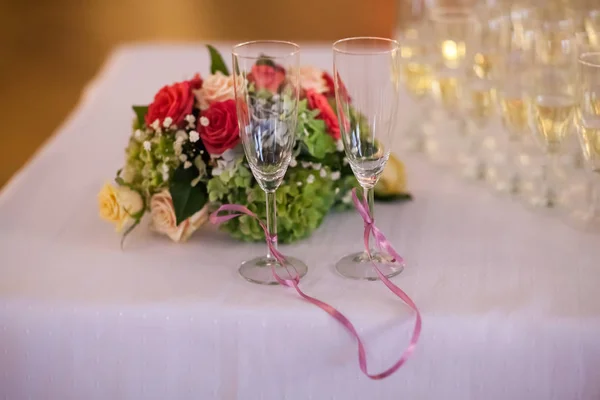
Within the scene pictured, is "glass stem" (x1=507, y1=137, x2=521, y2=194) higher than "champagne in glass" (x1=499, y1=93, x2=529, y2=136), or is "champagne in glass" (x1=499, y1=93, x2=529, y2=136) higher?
"champagne in glass" (x1=499, y1=93, x2=529, y2=136)

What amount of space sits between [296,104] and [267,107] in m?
0.05

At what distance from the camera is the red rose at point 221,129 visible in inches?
47.0

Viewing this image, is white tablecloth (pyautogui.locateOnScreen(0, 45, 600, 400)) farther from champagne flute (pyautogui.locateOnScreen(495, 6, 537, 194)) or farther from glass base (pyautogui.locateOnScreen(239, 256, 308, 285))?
champagne flute (pyautogui.locateOnScreen(495, 6, 537, 194))

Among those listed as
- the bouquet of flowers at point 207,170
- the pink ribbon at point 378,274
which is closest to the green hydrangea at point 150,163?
the bouquet of flowers at point 207,170

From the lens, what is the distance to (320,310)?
41.8 inches

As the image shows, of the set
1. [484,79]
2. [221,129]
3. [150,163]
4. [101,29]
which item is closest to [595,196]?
[484,79]

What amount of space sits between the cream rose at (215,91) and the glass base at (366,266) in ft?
1.04

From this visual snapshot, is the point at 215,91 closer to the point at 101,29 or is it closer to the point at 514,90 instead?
the point at 514,90

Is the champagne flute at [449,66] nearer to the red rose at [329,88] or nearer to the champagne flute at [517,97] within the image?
the champagne flute at [517,97]

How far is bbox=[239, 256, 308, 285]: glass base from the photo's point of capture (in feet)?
3.74

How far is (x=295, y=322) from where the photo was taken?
1059mm

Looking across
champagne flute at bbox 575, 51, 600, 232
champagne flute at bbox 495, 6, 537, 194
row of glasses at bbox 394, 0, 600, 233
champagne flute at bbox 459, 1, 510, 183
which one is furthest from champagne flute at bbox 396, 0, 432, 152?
champagne flute at bbox 575, 51, 600, 232

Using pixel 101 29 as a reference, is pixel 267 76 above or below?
above

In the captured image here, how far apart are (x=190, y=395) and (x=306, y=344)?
18 centimetres
